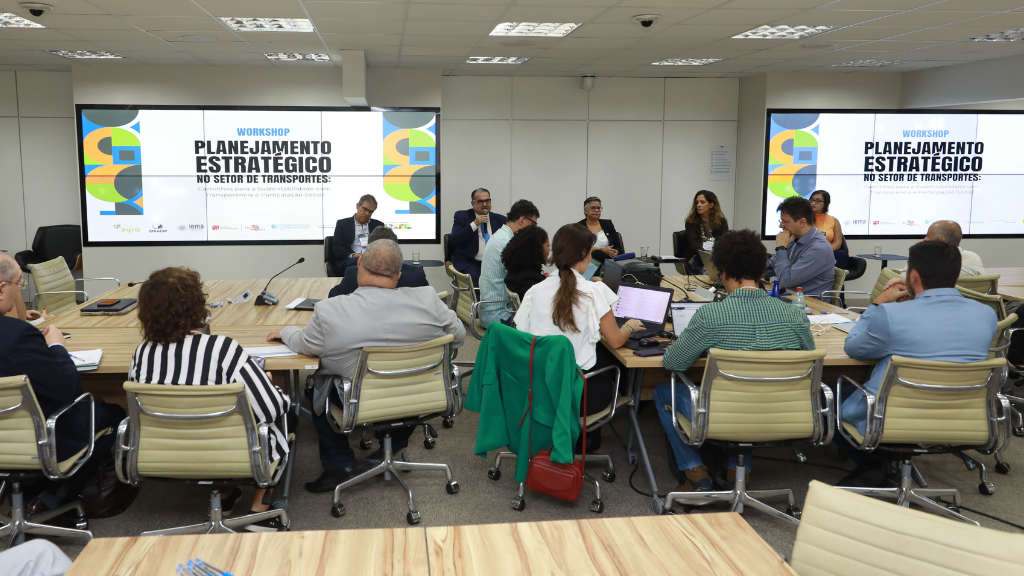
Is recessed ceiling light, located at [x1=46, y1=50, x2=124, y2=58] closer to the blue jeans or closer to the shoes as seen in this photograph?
the shoes

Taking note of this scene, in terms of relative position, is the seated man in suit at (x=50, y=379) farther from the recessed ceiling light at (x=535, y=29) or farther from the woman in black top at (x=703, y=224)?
the woman in black top at (x=703, y=224)

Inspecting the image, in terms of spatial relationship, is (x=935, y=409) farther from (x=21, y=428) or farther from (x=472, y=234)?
(x=472, y=234)

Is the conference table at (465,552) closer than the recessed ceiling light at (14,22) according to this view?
Yes

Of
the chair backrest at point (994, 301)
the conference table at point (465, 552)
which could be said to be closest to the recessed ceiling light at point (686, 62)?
the chair backrest at point (994, 301)

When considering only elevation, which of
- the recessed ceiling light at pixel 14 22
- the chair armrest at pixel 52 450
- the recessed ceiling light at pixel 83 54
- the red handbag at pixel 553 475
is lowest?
the red handbag at pixel 553 475

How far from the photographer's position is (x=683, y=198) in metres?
9.38

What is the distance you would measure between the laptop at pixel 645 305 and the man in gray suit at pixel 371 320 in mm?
1019

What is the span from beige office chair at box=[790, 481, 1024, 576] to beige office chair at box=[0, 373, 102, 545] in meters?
2.64

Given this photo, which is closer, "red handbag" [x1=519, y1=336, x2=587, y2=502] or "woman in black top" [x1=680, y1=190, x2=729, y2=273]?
"red handbag" [x1=519, y1=336, x2=587, y2=502]

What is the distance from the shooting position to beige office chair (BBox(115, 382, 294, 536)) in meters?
2.65

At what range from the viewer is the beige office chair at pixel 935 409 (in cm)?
297

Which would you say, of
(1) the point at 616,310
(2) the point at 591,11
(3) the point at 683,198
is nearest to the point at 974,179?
(3) the point at 683,198

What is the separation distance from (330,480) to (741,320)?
7.01 feet

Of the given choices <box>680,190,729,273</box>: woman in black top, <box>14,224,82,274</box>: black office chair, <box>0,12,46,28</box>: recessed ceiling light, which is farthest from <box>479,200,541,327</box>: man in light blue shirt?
<box>14,224,82,274</box>: black office chair
